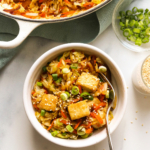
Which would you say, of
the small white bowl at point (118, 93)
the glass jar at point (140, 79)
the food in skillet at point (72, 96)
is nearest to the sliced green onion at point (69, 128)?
the food in skillet at point (72, 96)

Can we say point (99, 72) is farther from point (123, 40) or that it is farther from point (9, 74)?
point (9, 74)

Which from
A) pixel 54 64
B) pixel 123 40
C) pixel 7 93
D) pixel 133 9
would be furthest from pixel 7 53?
pixel 133 9

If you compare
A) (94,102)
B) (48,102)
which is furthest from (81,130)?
(48,102)

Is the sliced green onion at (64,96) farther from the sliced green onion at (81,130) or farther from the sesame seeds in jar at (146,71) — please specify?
the sesame seeds in jar at (146,71)

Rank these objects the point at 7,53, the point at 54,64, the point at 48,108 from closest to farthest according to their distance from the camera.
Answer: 1. the point at 48,108
2. the point at 54,64
3. the point at 7,53

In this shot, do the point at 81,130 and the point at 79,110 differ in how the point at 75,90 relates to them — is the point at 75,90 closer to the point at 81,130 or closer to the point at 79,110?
the point at 79,110

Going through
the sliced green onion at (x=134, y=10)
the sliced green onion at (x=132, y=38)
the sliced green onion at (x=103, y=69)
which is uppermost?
the sliced green onion at (x=134, y=10)

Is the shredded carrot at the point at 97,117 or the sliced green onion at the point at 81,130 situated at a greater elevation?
the shredded carrot at the point at 97,117
